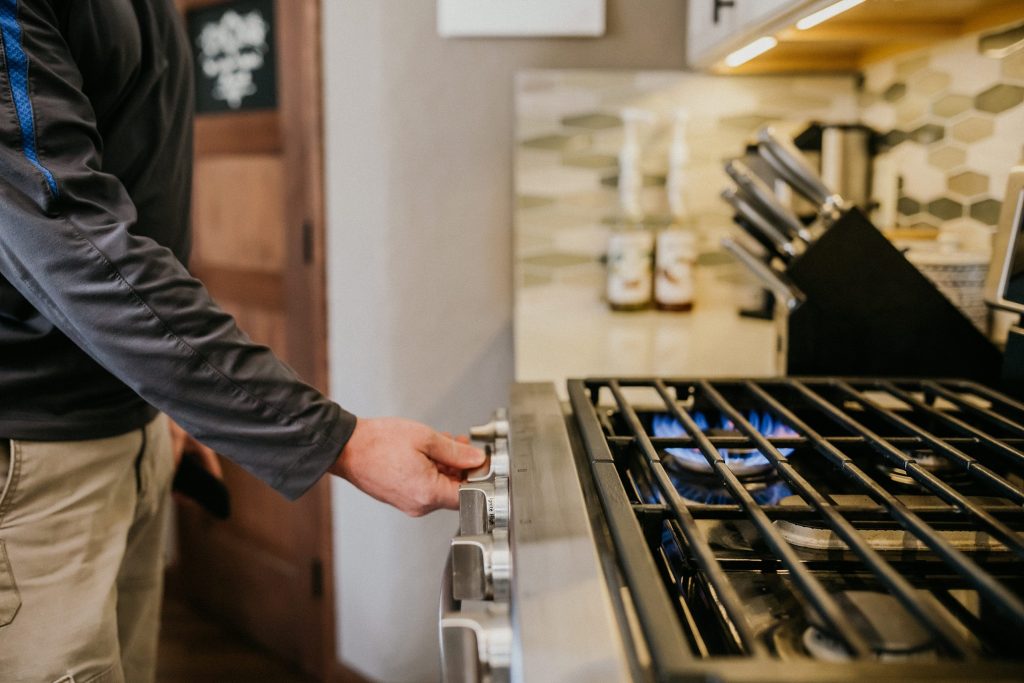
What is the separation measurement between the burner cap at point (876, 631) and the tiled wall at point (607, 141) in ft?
4.36

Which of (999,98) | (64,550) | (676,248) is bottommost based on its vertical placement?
(64,550)

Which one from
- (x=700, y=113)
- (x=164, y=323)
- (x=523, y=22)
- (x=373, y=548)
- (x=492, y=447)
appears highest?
(x=523, y=22)

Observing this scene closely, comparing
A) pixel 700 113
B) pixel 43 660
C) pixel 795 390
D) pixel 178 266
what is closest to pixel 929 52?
pixel 700 113

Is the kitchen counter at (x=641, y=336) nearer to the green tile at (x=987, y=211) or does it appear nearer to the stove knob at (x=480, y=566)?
the green tile at (x=987, y=211)

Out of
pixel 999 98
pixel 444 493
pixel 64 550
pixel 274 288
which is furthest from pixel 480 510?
pixel 274 288

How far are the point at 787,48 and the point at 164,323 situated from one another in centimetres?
116

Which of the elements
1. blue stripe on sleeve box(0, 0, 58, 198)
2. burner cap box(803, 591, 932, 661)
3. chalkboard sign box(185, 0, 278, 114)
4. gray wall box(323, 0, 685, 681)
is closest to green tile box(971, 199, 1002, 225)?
gray wall box(323, 0, 685, 681)

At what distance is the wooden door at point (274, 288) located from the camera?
1979 millimetres

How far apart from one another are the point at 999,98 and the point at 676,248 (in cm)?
62

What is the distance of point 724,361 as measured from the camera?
1388 mm

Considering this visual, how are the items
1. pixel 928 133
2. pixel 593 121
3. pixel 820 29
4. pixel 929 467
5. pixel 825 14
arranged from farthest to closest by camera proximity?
1. pixel 593 121
2. pixel 928 133
3. pixel 820 29
4. pixel 825 14
5. pixel 929 467

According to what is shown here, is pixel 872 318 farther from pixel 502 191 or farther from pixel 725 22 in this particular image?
pixel 502 191

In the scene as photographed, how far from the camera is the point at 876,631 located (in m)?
→ 0.47

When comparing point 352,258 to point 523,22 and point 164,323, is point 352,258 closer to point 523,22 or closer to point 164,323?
point 523,22
